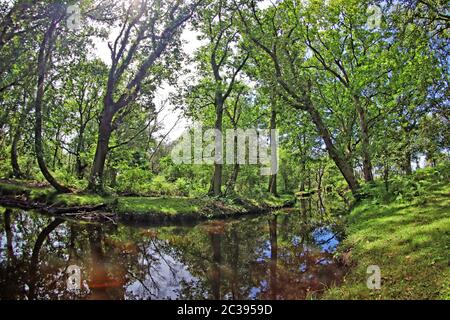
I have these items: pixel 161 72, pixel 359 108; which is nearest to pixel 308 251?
pixel 359 108

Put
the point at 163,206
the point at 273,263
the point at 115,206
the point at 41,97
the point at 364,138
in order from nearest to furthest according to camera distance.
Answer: the point at 273,263, the point at 115,206, the point at 41,97, the point at 163,206, the point at 364,138

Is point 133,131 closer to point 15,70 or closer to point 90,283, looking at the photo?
point 15,70

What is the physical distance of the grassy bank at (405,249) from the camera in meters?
5.32

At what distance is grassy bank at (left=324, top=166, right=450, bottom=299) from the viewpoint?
5316mm

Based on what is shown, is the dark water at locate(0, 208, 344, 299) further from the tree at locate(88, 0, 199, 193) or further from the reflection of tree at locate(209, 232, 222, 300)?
the tree at locate(88, 0, 199, 193)

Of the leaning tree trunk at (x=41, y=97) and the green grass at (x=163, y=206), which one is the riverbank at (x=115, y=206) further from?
the leaning tree trunk at (x=41, y=97)

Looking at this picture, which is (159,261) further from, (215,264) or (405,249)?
(405,249)

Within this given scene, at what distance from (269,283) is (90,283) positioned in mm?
3914

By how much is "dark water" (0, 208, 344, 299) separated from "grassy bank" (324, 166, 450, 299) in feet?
2.44

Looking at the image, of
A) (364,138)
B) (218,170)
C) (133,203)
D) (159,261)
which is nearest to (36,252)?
(159,261)

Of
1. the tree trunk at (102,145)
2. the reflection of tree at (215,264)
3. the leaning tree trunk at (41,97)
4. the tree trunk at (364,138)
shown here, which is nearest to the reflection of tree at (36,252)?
the reflection of tree at (215,264)

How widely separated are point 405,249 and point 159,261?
20.9 feet

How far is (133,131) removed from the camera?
37969 millimetres

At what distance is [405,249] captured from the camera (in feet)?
23.6
